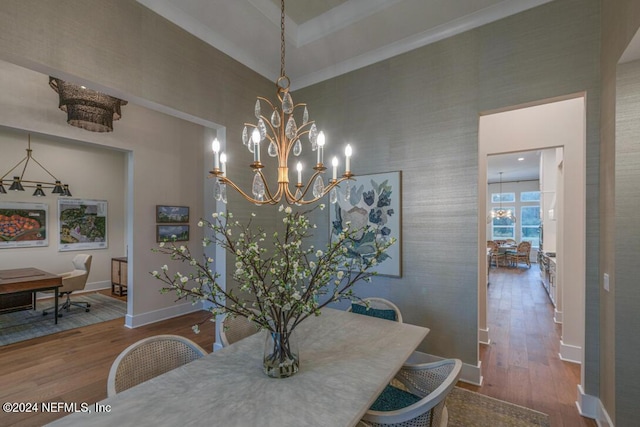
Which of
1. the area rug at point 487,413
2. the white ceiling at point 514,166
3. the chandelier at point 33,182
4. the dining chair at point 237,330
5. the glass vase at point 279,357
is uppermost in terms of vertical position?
the white ceiling at point 514,166

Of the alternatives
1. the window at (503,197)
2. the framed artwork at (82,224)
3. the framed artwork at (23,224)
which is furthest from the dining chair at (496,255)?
the framed artwork at (23,224)

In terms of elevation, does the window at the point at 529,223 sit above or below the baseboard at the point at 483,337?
above

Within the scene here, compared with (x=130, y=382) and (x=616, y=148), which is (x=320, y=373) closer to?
(x=130, y=382)

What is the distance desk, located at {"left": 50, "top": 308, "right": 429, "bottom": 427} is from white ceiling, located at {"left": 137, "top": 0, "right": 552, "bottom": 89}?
2.84 m

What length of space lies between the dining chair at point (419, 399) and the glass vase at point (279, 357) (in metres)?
0.41

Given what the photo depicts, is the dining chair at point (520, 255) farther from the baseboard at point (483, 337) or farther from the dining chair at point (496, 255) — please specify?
the baseboard at point (483, 337)

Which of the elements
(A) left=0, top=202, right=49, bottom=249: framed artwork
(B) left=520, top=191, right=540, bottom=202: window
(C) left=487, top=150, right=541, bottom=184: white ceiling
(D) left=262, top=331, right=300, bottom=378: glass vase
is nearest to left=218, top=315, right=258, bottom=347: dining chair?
(D) left=262, top=331, right=300, bottom=378: glass vase

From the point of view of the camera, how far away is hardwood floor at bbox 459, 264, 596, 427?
2408 mm

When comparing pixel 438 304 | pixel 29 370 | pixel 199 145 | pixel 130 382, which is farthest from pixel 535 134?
pixel 29 370

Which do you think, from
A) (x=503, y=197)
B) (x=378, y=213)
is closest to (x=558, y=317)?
(x=378, y=213)

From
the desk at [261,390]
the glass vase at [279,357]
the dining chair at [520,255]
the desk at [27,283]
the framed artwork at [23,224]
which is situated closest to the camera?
the desk at [261,390]

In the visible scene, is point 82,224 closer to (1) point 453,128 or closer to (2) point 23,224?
(2) point 23,224

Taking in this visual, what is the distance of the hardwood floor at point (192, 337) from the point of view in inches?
97.4

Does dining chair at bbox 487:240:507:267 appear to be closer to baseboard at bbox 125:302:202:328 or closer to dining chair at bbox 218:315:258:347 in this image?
baseboard at bbox 125:302:202:328
